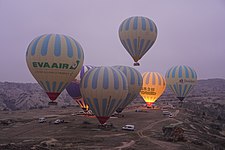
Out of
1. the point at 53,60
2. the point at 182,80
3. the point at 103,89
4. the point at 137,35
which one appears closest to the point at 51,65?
the point at 53,60

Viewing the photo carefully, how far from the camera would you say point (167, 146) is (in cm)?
2317

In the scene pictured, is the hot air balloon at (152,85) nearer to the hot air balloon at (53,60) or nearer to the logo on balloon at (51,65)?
the hot air balloon at (53,60)

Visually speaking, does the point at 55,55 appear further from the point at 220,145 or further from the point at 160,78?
the point at 160,78

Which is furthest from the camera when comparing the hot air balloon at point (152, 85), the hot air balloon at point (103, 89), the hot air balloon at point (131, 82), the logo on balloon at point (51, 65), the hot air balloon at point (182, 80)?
the hot air balloon at point (152, 85)

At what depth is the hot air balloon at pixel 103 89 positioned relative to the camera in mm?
26156

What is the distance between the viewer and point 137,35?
38156mm

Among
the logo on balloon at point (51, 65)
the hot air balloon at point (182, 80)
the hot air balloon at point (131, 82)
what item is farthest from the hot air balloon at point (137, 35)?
the logo on balloon at point (51, 65)

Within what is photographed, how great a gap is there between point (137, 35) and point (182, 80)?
52.9 feet

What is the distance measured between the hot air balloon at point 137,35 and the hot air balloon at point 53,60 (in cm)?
1246

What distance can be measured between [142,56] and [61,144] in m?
21.0

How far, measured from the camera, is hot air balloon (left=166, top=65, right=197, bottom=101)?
4959cm

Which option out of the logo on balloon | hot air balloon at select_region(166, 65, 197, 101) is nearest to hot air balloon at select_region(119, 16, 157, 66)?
hot air balloon at select_region(166, 65, 197, 101)

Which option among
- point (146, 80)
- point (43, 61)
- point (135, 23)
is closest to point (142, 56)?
point (135, 23)

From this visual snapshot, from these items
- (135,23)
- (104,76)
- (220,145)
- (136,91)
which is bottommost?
(220,145)
